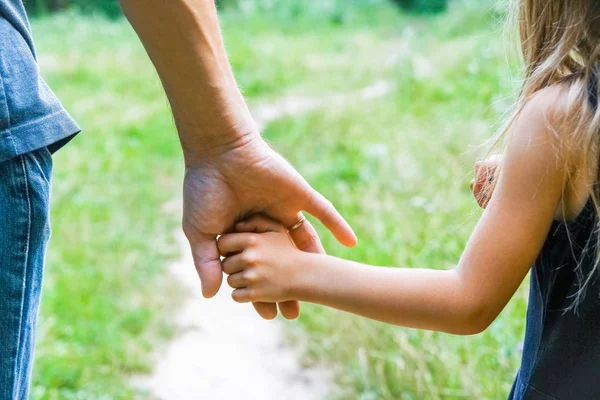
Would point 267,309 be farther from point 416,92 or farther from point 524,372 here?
point 416,92

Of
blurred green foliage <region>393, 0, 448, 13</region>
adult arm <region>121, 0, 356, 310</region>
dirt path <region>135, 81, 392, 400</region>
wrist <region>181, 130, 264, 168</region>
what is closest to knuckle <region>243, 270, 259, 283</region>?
adult arm <region>121, 0, 356, 310</region>

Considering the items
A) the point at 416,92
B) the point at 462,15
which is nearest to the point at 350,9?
the point at 462,15

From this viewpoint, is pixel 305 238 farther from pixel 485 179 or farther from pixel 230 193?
pixel 485 179

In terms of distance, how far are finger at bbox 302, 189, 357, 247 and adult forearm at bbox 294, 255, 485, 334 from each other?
0.64 feet

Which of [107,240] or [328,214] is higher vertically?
[328,214]

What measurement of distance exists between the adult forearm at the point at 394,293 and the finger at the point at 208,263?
200 mm

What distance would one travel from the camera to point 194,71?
1.32 meters

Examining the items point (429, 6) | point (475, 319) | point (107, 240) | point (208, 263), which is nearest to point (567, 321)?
point (475, 319)

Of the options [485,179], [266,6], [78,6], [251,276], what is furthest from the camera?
[78,6]

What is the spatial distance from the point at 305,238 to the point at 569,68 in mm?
593

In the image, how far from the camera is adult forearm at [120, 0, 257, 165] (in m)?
1.27

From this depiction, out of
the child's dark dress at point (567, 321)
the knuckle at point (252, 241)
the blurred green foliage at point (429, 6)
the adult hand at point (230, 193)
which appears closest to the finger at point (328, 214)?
the adult hand at point (230, 193)

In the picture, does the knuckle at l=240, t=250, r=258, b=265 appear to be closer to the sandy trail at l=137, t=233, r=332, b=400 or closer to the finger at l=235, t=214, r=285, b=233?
the finger at l=235, t=214, r=285, b=233

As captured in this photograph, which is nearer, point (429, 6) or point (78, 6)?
point (78, 6)
